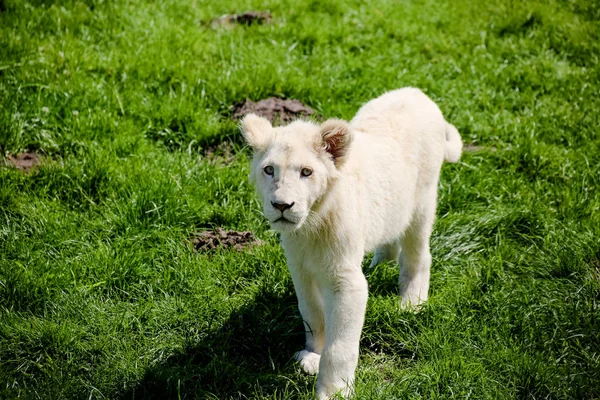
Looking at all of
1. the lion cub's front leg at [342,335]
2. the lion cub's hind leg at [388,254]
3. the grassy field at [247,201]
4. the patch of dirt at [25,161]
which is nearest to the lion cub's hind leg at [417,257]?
the grassy field at [247,201]

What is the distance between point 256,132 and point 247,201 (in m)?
1.75

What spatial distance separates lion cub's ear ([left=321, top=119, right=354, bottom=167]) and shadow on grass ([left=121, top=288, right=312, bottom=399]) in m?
1.38

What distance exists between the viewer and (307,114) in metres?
6.86

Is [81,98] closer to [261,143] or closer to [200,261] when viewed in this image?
[200,261]

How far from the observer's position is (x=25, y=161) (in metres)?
6.02

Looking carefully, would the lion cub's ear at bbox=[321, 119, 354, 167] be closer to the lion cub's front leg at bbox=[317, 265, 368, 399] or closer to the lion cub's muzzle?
the lion cub's muzzle

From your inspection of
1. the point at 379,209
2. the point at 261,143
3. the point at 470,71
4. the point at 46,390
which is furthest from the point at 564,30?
the point at 46,390

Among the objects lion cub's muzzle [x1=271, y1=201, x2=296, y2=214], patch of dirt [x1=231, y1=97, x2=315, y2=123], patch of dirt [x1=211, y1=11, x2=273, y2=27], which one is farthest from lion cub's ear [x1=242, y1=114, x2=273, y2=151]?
patch of dirt [x1=211, y1=11, x2=273, y2=27]

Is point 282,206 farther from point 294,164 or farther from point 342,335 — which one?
point 342,335

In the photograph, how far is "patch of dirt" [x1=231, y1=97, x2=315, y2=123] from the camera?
6719mm

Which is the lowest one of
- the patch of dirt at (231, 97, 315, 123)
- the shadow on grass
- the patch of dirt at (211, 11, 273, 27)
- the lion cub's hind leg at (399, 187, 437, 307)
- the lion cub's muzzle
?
the shadow on grass

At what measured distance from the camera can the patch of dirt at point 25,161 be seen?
5.91 meters

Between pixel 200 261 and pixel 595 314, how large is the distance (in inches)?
119

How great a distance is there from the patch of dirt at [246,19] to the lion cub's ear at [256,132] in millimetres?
4363
